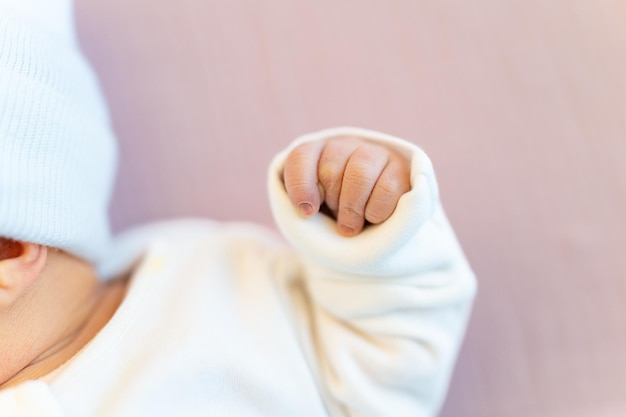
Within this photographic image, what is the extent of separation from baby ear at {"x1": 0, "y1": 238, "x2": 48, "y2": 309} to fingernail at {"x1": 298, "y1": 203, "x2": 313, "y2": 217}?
31cm

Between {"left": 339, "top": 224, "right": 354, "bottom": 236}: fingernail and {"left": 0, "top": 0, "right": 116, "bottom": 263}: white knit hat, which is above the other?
{"left": 0, "top": 0, "right": 116, "bottom": 263}: white knit hat

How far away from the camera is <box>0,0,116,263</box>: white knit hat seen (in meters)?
0.69

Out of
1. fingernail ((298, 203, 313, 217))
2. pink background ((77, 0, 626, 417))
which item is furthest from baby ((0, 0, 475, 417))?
pink background ((77, 0, 626, 417))

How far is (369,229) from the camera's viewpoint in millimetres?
733

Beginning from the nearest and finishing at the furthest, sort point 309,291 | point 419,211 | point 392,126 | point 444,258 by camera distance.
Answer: point 419,211
point 444,258
point 309,291
point 392,126

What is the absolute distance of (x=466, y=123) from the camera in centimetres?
101

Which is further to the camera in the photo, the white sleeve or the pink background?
the pink background

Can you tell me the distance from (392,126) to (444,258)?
301mm

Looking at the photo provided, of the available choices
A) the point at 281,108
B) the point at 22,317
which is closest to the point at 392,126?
the point at 281,108

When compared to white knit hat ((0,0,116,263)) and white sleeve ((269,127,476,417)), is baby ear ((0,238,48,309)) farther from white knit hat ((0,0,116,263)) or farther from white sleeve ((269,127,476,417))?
white sleeve ((269,127,476,417))

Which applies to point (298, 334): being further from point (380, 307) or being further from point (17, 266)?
point (17, 266)

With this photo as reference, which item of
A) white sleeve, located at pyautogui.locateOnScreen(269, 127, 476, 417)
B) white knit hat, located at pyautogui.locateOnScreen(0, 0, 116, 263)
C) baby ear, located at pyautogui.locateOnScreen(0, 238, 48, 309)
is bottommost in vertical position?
white sleeve, located at pyautogui.locateOnScreen(269, 127, 476, 417)

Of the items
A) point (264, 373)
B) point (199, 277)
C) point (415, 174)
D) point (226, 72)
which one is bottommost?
point (264, 373)

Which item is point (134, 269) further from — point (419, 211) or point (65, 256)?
point (419, 211)
